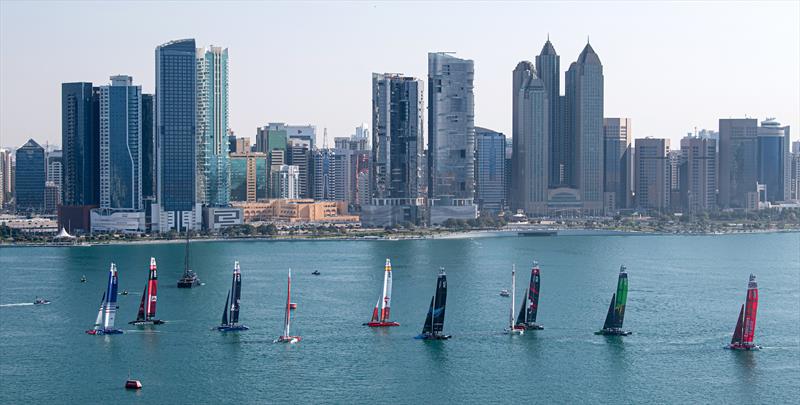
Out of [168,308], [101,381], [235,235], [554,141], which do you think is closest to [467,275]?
[168,308]

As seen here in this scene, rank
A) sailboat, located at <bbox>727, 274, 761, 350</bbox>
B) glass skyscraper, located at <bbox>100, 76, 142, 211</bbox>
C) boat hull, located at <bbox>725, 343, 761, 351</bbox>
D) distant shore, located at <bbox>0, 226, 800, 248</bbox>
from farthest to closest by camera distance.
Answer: glass skyscraper, located at <bbox>100, 76, 142, 211</bbox> → distant shore, located at <bbox>0, 226, 800, 248</bbox> → boat hull, located at <bbox>725, 343, 761, 351</bbox> → sailboat, located at <bbox>727, 274, 761, 350</bbox>

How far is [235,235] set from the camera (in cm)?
6862

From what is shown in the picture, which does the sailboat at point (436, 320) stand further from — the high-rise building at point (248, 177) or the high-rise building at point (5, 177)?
the high-rise building at point (5, 177)

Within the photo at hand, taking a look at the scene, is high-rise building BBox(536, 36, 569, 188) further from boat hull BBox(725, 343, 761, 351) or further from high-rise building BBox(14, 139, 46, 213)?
boat hull BBox(725, 343, 761, 351)

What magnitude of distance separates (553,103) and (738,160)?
1585 cm

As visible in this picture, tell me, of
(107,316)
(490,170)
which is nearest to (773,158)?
(490,170)

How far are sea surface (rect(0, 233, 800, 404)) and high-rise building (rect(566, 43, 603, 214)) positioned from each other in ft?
157

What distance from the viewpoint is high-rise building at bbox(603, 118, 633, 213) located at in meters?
99.9

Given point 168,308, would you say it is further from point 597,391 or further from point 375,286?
point 597,391

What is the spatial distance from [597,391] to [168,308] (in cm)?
1387

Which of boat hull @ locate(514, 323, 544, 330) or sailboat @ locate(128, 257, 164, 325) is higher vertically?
sailboat @ locate(128, 257, 164, 325)

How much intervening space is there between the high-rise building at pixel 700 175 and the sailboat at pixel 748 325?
7383 centimetres

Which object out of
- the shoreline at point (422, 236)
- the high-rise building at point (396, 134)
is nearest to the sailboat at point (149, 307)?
the shoreline at point (422, 236)

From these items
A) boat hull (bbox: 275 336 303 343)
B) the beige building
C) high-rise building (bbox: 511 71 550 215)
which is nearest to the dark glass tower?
the beige building
